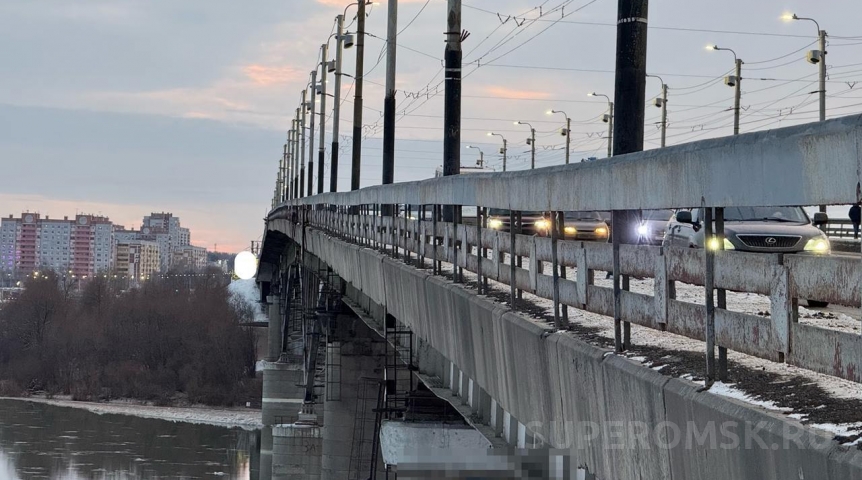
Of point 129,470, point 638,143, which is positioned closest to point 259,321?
point 129,470

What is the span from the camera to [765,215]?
56.5ft

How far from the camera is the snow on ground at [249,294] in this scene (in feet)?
510

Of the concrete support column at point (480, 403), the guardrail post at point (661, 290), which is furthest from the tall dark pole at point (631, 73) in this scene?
the guardrail post at point (661, 290)

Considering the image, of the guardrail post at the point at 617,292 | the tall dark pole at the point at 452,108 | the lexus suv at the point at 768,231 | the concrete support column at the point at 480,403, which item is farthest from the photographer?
the tall dark pole at the point at 452,108

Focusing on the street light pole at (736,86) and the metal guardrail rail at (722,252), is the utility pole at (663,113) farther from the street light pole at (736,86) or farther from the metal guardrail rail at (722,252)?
the metal guardrail rail at (722,252)

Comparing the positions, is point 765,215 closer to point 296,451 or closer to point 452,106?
point 452,106

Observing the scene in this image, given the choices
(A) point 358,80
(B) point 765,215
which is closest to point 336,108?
(A) point 358,80

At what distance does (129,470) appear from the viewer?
67.9 meters

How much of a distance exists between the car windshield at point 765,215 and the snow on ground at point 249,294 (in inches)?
5304

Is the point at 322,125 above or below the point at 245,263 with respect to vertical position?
above

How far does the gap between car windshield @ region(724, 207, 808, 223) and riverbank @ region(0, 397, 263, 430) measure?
81.4 meters

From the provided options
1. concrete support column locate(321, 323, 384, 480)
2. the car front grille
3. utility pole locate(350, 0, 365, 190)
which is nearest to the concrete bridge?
the car front grille

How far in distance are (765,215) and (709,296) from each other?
12.3m

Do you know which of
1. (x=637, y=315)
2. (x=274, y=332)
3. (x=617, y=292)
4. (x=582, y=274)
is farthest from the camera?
(x=274, y=332)
